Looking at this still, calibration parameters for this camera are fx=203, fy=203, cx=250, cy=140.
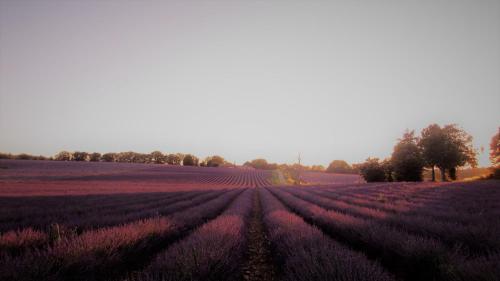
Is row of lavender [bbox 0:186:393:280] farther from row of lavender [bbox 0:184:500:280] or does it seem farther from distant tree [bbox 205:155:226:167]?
distant tree [bbox 205:155:226:167]

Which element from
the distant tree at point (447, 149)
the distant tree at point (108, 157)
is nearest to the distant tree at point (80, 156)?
the distant tree at point (108, 157)

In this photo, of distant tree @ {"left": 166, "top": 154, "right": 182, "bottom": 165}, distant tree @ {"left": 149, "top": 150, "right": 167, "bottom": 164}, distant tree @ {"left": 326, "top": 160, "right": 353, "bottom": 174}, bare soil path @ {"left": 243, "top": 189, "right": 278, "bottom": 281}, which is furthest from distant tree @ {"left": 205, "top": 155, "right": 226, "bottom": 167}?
bare soil path @ {"left": 243, "top": 189, "right": 278, "bottom": 281}

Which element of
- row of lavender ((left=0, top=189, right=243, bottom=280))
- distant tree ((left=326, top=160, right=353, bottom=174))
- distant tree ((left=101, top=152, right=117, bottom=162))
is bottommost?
distant tree ((left=326, top=160, right=353, bottom=174))

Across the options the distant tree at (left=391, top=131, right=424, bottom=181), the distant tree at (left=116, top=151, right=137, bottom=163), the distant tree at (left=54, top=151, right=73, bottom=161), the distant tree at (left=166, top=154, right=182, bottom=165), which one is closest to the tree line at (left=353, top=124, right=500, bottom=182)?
the distant tree at (left=391, top=131, right=424, bottom=181)

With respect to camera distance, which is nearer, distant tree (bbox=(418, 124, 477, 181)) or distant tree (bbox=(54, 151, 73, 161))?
distant tree (bbox=(418, 124, 477, 181))

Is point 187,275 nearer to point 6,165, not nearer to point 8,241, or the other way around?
point 8,241

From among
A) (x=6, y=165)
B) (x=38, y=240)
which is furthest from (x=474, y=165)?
(x=6, y=165)

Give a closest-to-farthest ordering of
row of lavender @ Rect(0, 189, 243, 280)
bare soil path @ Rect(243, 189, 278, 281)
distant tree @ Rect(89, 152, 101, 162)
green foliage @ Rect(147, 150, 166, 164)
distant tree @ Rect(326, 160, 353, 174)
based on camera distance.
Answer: row of lavender @ Rect(0, 189, 243, 280)
bare soil path @ Rect(243, 189, 278, 281)
distant tree @ Rect(326, 160, 353, 174)
distant tree @ Rect(89, 152, 101, 162)
green foliage @ Rect(147, 150, 166, 164)

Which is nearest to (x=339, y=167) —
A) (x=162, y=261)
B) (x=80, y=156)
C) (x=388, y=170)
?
(x=388, y=170)

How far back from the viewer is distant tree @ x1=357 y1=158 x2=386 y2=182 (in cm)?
3175

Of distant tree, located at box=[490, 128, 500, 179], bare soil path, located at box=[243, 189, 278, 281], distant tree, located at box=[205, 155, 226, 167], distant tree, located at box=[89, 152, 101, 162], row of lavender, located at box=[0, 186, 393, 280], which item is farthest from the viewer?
distant tree, located at box=[205, 155, 226, 167]

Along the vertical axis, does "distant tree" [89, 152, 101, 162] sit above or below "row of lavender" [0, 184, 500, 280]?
above

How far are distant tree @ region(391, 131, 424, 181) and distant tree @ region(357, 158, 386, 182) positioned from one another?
6.02ft

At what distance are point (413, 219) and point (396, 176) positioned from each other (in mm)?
31534
